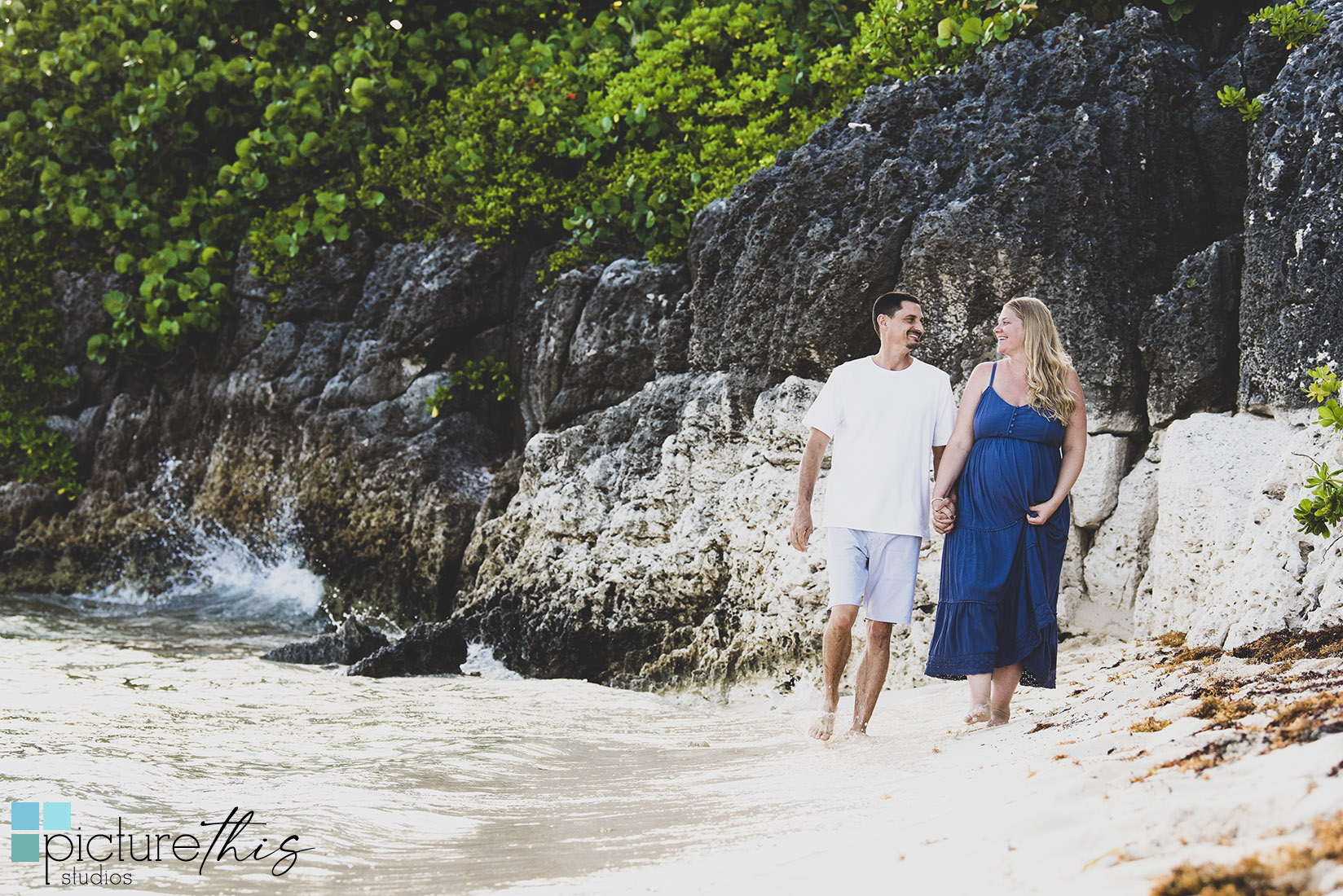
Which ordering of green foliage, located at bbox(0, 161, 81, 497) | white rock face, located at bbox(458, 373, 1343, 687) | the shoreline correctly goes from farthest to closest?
green foliage, located at bbox(0, 161, 81, 497), white rock face, located at bbox(458, 373, 1343, 687), the shoreline

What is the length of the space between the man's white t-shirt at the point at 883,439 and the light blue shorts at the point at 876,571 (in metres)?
0.05

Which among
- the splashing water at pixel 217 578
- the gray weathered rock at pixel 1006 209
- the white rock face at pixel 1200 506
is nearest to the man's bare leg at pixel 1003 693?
the white rock face at pixel 1200 506

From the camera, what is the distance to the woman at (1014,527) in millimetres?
4371

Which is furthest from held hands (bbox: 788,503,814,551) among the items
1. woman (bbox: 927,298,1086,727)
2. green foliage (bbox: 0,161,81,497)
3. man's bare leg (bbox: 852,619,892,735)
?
green foliage (bbox: 0,161,81,497)

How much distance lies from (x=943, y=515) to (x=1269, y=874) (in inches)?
104

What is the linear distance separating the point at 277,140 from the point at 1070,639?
934cm

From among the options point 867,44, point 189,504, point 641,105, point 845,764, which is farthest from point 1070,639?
point 189,504

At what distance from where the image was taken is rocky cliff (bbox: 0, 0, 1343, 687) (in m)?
5.32

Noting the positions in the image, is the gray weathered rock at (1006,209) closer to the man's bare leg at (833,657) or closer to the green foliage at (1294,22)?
the green foliage at (1294,22)

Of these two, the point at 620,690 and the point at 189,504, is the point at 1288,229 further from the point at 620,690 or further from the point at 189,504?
the point at 189,504

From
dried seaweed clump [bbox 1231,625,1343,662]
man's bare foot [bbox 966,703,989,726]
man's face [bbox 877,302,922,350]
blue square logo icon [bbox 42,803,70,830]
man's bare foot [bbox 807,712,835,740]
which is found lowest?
blue square logo icon [bbox 42,803,70,830]

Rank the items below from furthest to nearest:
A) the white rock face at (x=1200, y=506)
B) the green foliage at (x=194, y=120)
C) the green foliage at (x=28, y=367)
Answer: the green foliage at (x=28, y=367) → the green foliage at (x=194, y=120) → the white rock face at (x=1200, y=506)

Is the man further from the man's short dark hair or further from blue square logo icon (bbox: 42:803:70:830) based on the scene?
blue square logo icon (bbox: 42:803:70:830)

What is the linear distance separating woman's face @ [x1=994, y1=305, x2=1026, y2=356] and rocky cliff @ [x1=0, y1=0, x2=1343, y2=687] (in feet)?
4.51
